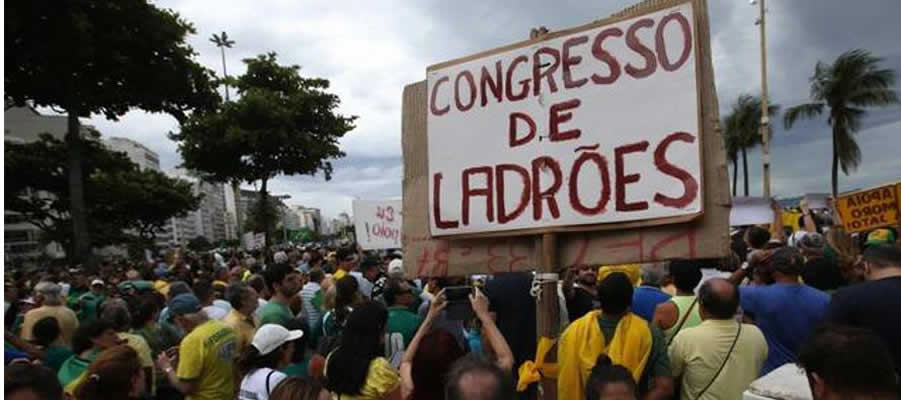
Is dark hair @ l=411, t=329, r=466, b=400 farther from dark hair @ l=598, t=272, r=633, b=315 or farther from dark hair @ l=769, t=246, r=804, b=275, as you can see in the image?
dark hair @ l=769, t=246, r=804, b=275

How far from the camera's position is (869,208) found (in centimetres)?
832

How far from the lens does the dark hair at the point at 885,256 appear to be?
121 inches

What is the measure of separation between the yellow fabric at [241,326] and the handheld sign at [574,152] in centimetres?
204

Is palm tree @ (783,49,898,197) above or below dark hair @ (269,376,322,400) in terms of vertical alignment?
above

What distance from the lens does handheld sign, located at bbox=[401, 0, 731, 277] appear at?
7.22ft

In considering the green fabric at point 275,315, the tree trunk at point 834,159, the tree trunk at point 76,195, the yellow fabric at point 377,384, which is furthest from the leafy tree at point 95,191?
the tree trunk at point 834,159

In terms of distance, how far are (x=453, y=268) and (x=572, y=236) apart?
0.56 meters

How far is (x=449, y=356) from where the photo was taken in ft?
10.2

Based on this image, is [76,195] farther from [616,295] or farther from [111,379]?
[616,295]

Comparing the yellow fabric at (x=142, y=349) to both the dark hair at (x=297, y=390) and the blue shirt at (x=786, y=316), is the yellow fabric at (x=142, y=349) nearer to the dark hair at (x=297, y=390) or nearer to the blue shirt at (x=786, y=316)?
the dark hair at (x=297, y=390)

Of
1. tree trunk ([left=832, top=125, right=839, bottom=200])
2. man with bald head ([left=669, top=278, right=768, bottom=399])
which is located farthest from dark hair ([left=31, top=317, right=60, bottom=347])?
tree trunk ([left=832, top=125, right=839, bottom=200])

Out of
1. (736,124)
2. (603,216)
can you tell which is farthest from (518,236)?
(736,124)

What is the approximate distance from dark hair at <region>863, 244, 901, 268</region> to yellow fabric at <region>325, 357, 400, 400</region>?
96.1 inches

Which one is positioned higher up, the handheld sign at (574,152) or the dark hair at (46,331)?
the handheld sign at (574,152)
